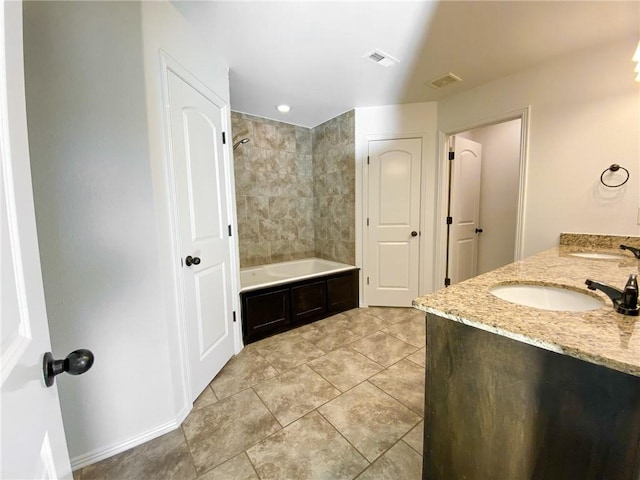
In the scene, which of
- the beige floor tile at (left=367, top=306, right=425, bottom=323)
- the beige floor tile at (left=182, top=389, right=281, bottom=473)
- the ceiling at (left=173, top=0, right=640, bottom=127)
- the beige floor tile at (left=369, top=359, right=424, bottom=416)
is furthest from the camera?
the beige floor tile at (left=367, top=306, right=425, bottom=323)

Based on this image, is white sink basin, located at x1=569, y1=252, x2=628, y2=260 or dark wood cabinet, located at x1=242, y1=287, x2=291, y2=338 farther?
dark wood cabinet, located at x1=242, y1=287, x2=291, y2=338

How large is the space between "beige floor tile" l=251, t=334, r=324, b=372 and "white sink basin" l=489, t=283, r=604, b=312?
1502 millimetres

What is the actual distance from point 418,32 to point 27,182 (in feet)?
6.81

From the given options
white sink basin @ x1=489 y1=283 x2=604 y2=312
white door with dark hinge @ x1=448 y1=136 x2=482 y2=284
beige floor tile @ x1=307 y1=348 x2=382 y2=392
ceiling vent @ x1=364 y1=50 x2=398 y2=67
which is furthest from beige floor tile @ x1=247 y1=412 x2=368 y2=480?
ceiling vent @ x1=364 y1=50 x2=398 y2=67

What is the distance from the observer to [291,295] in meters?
2.60

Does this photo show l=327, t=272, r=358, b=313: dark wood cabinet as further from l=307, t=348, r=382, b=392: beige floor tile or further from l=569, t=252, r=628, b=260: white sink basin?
l=569, t=252, r=628, b=260: white sink basin

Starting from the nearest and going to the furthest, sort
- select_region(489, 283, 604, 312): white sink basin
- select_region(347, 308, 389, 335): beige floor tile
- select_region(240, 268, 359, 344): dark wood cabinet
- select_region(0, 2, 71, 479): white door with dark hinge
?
select_region(0, 2, 71, 479): white door with dark hinge < select_region(489, 283, 604, 312): white sink basin < select_region(240, 268, 359, 344): dark wood cabinet < select_region(347, 308, 389, 335): beige floor tile

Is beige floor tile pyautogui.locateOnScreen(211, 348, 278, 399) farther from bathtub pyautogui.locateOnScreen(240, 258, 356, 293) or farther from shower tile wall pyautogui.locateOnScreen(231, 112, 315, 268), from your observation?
shower tile wall pyautogui.locateOnScreen(231, 112, 315, 268)

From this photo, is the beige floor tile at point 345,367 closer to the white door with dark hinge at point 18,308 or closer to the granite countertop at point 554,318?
the granite countertop at point 554,318

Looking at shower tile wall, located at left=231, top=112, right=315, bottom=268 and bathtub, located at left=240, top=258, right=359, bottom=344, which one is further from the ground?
shower tile wall, located at left=231, top=112, right=315, bottom=268

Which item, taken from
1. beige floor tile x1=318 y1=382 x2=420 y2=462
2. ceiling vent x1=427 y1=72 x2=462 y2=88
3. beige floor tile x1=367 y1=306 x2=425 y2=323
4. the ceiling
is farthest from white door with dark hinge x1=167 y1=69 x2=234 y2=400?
ceiling vent x1=427 y1=72 x2=462 y2=88

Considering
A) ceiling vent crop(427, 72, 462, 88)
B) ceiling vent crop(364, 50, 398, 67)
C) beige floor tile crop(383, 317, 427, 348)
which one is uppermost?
ceiling vent crop(427, 72, 462, 88)

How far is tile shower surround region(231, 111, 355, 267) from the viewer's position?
3121 millimetres

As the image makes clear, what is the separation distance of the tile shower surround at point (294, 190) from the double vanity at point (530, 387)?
2299 millimetres
